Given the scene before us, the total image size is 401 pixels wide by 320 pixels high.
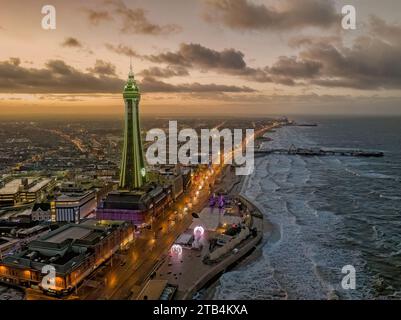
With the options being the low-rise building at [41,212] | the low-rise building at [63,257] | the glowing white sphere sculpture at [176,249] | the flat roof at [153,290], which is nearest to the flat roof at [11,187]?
the low-rise building at [41,212]

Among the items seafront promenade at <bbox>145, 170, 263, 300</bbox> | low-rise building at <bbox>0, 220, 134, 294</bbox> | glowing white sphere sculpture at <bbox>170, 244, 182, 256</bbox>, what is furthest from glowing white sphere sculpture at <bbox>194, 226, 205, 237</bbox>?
low-rise building at <bbox>0, 220, 134, 294</bbox>

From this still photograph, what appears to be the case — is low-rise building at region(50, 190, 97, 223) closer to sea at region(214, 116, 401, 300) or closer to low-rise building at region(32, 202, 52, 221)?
low-rise building at region(32, 202, 52, 221)

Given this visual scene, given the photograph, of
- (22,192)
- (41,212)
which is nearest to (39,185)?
(22,192)

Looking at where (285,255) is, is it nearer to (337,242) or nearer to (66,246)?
(337,242)

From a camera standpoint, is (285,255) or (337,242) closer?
(285,255)
